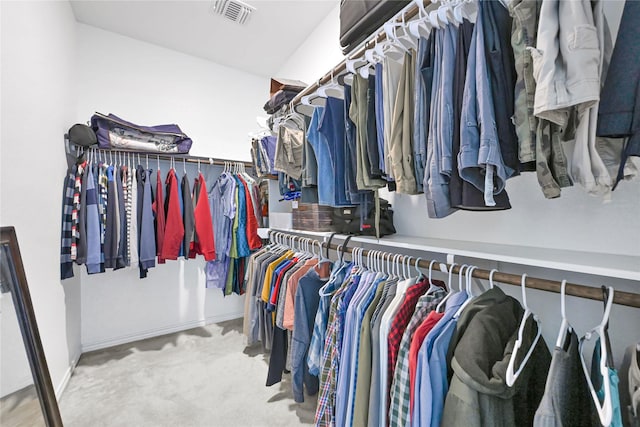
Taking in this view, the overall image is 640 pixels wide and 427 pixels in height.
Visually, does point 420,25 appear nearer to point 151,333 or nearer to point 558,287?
point 558,287

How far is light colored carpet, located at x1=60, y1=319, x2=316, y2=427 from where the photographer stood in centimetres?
165

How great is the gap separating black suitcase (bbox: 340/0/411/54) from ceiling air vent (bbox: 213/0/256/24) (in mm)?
1309

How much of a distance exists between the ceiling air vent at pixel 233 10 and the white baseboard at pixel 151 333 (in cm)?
303

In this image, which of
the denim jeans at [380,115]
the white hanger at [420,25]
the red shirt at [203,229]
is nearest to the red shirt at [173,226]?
the red shirt at [203,229]

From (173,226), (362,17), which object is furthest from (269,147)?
(362,17)

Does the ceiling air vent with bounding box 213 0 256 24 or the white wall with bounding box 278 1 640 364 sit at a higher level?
the ceiling air vent with bounding box 213 0 256 24

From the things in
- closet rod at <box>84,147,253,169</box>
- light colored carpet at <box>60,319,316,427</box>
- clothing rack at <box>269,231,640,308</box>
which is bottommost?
light colored carpet at <box>60,319,316,427</box>

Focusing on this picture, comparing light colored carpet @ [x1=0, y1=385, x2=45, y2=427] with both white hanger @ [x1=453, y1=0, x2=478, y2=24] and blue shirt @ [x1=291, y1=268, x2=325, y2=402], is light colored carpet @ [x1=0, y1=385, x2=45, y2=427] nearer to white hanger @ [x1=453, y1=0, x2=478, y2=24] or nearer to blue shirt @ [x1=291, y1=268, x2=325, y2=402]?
blue shirt @ [x1=291, y1=268, x2=325, y2=402]

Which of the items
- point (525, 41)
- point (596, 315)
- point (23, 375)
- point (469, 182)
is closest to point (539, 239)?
point (596, 315)

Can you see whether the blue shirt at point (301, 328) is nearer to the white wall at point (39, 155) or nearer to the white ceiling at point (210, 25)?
the white wall at point (39, 155)

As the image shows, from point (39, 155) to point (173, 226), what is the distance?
0.97m

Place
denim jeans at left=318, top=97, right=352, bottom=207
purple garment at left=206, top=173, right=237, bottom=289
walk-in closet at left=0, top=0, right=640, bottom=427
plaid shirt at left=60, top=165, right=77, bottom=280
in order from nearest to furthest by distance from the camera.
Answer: walk-in closet at left=0, top=0, right=640, bottom=427 → denim jeans at left=318, top=97, right=352, bottom=207 → plaid shirt at left=60, top=165, right=77, bottom=280 → purple garment at left=206, top=173, right=237, bottom=289

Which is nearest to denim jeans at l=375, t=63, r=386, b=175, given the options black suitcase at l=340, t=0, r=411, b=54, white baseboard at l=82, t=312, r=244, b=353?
black suitcase at l=340, t=0, r=411, b=54

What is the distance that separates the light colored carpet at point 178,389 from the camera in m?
1.65
